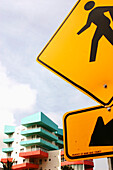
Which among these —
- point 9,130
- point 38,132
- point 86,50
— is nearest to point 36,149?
point 38,132

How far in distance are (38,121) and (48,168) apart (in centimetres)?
885

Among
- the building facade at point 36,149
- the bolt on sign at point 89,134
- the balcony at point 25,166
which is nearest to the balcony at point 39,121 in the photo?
the building facade at point 36,149

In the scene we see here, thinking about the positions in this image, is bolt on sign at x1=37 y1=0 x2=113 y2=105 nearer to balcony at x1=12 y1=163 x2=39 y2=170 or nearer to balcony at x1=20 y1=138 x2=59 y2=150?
balcony at x1=20 y1=138 x2=59 y2=150

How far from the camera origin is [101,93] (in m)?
1.54

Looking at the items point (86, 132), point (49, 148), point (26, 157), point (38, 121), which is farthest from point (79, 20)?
point (49, 148)

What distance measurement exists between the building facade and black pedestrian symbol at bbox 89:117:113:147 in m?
34.3

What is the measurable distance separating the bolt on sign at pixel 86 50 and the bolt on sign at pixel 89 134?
116mm

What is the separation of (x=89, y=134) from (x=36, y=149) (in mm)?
37234

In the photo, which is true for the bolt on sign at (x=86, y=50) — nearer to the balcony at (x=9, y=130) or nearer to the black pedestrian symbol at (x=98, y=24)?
the black pedestrian symbol at (x=98, y=24)

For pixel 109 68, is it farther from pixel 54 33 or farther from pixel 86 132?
pixel 54 33

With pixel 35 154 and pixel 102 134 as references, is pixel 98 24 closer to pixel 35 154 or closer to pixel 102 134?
pixel 102 134

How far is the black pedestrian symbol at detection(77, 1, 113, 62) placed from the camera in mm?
1713

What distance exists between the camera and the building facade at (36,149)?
36031 millimetres

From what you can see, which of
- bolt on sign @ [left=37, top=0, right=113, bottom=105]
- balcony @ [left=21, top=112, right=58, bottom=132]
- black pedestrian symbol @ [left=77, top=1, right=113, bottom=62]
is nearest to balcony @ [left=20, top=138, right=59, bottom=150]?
balcony @ [left=21, top=112, right=58, bottom=132]
